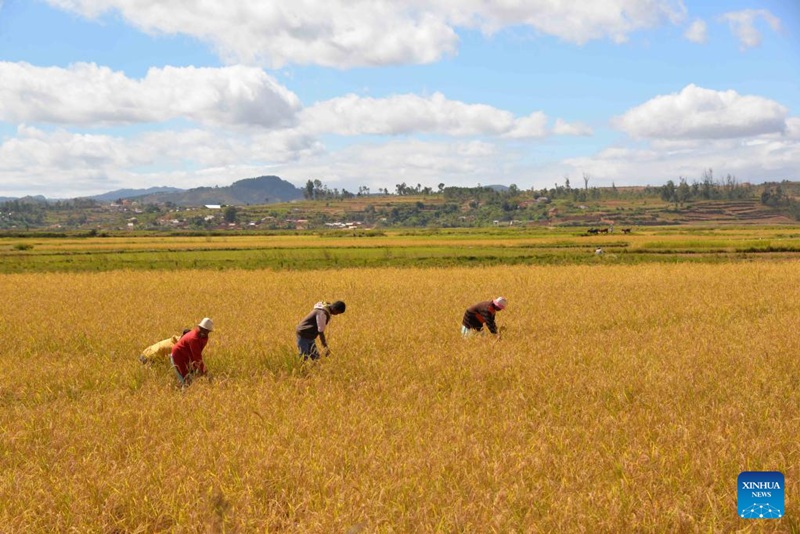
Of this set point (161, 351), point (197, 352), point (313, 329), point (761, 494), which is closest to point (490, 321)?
point (313, 329)

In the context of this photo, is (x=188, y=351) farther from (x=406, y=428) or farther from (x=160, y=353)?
(x=406, y=428)

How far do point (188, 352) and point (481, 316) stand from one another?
6449 mm

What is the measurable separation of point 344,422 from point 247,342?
5.95 meters

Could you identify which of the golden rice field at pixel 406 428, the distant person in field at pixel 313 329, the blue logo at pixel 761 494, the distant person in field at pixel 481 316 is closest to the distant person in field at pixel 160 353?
the golden rice field at pixel 406 428

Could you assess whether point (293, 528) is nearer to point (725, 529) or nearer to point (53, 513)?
point (53, 513)

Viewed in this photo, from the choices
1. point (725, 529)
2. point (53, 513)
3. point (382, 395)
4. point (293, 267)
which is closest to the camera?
point (725, 529)

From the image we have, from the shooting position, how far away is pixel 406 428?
7.00 meters

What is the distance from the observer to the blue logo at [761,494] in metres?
4.31

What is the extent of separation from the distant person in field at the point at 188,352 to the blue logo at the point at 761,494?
767 centimetres

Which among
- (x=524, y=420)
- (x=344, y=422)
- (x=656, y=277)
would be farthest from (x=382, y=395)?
(x=656, y=277)

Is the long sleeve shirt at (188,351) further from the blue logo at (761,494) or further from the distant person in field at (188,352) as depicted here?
the blue logo at (761,494)

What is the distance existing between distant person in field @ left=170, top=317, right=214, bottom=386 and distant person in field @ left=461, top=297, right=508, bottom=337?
5.93 metres

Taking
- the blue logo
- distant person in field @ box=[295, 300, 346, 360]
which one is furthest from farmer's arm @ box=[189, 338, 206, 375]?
the blue logo

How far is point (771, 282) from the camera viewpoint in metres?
24.4
